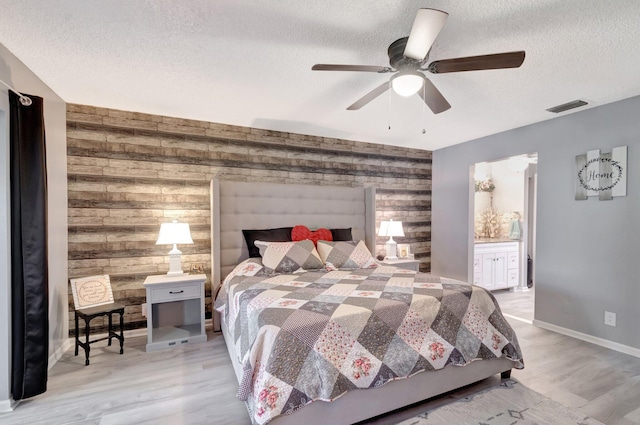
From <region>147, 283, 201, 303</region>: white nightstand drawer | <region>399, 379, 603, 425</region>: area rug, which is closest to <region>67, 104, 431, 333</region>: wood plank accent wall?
<region>147, 283, 201, 303</region>: white nightstand drawer

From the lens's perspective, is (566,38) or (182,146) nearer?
(566,38)

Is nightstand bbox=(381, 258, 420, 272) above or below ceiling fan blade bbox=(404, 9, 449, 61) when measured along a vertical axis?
below

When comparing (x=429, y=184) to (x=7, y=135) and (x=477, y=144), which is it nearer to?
(x=477, y=144)

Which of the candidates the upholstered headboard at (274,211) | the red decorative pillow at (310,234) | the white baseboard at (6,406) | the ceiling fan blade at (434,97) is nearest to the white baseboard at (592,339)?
the upholstered headboard at (274,211)

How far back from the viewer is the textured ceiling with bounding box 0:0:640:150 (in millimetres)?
1679

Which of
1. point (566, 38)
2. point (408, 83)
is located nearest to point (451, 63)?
point (408, 83)

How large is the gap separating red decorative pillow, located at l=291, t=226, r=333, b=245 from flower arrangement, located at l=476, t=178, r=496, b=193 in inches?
148

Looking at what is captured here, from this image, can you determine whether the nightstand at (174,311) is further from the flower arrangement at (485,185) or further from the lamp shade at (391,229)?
the flower arrangement at (485,185)

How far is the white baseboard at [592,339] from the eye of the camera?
282 cm

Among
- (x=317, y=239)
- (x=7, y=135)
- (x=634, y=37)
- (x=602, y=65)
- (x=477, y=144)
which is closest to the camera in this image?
(x=634, y=37)

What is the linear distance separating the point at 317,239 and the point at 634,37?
306cm

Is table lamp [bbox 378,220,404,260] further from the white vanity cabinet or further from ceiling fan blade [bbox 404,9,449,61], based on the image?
ceiling fan blade [bbox 404,9,449,61]

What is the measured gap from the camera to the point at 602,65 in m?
2.24

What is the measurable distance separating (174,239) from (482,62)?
298 cm
